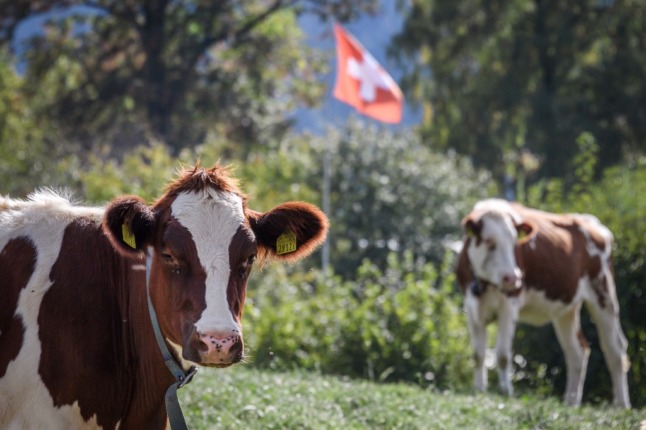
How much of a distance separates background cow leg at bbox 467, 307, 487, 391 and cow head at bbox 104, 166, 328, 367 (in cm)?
722

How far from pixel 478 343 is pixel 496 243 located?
1214 mm

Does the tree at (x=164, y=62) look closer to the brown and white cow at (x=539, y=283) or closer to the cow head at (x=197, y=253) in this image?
the brown and white cow at (x=539, y=283)

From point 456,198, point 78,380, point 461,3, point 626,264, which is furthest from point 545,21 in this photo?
point 78,380

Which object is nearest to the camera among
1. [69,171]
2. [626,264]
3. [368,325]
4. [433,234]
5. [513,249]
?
[513,249]

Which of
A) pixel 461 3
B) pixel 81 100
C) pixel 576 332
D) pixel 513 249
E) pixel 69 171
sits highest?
pixel 461 3

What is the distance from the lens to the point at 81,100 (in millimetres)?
37250

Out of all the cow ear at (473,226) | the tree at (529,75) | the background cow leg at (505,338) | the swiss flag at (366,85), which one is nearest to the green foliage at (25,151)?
the swiss flag at (366,85)

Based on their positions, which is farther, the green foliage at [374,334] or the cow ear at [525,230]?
the green foliage at [374,334]

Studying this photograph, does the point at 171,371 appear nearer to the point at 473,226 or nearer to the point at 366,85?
the point at 473,226

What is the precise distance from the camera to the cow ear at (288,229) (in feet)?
18.1

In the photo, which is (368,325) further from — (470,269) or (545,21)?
(545,21)

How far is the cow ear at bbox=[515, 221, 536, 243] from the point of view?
1247 cm

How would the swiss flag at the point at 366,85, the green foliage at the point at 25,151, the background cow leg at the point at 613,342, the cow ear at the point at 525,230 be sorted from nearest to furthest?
the cow ear at the point at 525,230, the background cow leg at the point at 613,342, the swiss flag at the point at 366,85, the green foliage at the point at 25,151

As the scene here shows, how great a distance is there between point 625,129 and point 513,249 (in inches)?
877
